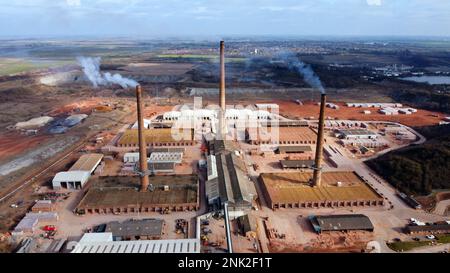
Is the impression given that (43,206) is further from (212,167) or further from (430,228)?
(430,228)

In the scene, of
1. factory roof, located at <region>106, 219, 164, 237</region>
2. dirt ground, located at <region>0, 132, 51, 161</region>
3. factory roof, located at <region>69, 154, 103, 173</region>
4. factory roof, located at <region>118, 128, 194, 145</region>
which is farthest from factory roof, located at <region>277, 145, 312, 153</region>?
dirt ground, located at <region>0, 132, 51, 161</region>

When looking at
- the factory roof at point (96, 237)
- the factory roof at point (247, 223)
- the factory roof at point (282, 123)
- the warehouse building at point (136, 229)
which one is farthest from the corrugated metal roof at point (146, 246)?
the factory roof at point (282, 123)

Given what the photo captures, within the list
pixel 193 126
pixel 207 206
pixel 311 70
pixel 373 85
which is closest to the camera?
pixel 207 206

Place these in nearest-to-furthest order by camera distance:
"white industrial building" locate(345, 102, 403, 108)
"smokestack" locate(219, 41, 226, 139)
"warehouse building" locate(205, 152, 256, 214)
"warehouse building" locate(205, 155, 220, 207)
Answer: "warehouse building" locate(205, 152, 256, 214), "warehouse building" locate(205, 155, 220, 207), "smokestack" locate(219, 41, 226, 139), "white industrial building" locate(345, 102, 403, 108)

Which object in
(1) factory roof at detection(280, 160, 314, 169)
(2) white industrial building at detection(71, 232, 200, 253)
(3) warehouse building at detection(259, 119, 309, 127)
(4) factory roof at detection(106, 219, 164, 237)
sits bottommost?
(4) factory roof at detection(106, 219, 164, 237)

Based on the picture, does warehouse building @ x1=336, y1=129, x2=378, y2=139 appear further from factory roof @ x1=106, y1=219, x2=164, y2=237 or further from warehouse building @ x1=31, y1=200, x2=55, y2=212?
warehouse building @ x1=31, y1=200, x2=55, y2=212

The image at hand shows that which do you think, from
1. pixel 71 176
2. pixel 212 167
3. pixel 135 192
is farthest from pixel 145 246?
pixel 71 176
